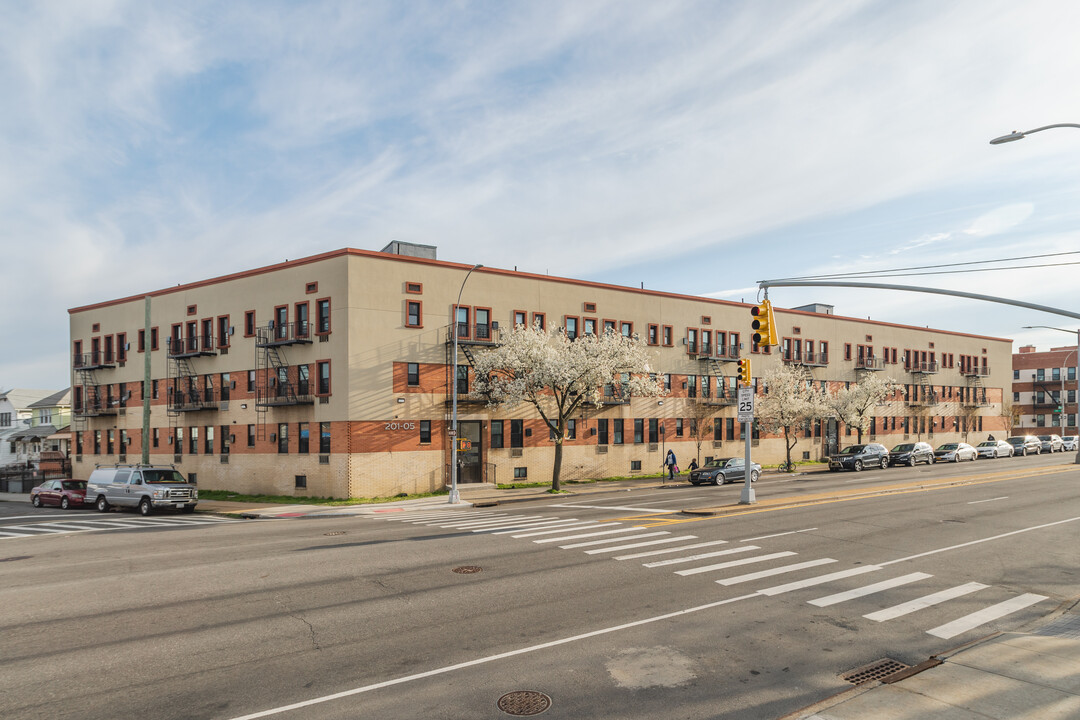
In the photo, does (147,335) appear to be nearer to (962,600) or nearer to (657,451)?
(657,451)

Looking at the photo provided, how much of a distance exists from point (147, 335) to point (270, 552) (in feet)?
79.0

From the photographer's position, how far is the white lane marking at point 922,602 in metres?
10.4

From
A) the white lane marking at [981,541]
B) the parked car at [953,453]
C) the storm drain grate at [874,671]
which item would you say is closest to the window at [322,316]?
the white lane marking at [981,541]

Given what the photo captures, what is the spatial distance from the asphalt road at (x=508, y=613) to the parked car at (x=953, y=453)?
122 feet

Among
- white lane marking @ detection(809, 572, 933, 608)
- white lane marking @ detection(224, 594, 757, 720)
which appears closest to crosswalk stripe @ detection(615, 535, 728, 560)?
white lane marking @ detection(224, 594, 757, 720)

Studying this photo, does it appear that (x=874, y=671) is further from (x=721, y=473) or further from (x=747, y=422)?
(x=721, y=473)

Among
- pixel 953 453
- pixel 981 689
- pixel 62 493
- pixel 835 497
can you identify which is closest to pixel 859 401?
pixel 953 453

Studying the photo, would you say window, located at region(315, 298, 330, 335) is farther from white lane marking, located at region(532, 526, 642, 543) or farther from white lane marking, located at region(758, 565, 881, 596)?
white lane marking, located at region(758, 565, 881, 596)

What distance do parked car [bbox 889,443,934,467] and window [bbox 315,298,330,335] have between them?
42.9 metres

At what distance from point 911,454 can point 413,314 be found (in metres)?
39.6

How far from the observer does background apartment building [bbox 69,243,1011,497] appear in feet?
112

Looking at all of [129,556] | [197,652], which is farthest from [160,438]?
[197,652]

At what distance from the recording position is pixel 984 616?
10359mm

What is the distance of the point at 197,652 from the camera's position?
29.7ft
